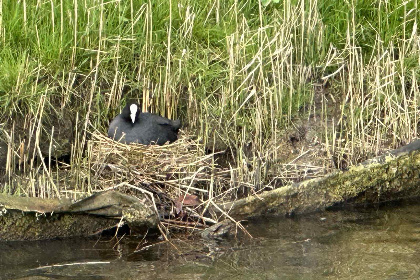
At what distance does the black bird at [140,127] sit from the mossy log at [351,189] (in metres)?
0.77

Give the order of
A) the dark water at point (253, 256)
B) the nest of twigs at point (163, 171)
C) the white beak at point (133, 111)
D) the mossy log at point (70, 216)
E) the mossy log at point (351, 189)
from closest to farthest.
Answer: the dark water at point (253, 256), the mossy log at point (70, 216), the nest of twigs at point (163, 171), the mossy log at point (351, 189), the white beak at point (133, 111)

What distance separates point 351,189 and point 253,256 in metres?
1.28

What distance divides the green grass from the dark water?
68cm

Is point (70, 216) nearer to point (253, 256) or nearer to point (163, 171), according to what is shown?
point (163, 171)

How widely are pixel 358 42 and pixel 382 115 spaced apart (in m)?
0.67

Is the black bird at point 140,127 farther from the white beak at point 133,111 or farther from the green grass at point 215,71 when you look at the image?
the green grass at point 215,71

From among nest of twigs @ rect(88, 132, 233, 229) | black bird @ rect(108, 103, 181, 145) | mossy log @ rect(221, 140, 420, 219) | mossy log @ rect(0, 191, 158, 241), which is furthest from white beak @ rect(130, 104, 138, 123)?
mossy log @ rect(221, 140, 420, 219)

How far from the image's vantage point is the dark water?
14.0 ft

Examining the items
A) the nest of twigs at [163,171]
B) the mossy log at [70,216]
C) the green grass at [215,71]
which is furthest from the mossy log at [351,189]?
the mossy log at [70,216]

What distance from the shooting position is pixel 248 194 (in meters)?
5.36

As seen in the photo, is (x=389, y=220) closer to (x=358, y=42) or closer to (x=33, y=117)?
(x=358, y=42)

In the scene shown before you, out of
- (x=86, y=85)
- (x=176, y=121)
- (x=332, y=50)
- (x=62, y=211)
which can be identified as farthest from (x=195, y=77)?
(x=62, y=211)

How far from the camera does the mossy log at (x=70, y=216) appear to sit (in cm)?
471

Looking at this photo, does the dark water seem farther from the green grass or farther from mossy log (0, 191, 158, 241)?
the green grass
